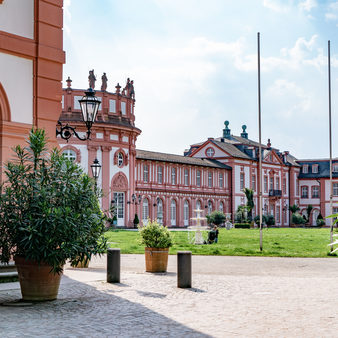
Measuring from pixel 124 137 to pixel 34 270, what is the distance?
146ft

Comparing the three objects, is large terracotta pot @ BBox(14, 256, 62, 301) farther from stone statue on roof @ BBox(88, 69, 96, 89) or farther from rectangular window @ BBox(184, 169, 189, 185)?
rectangular window @ BBox(184, 169, 189, 185)

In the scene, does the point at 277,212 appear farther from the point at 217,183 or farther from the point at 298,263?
the point at 298,263

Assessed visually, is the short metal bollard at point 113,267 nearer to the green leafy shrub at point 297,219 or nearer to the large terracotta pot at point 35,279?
the large terracotta pot at point 35,279

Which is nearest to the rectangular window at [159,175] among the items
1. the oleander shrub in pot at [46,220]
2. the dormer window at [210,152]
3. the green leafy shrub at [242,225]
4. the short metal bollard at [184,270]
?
the green leafy shrub at [242,225]

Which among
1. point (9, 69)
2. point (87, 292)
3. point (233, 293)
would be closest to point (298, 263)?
point (233, 293)

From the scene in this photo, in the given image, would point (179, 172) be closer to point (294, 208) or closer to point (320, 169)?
point (294, 208)

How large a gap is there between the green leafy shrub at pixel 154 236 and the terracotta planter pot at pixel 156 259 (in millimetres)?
122

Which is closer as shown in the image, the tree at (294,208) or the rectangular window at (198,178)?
the rectangular window at (198,178)

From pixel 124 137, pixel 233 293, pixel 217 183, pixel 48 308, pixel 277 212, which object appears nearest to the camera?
pixel 48 308

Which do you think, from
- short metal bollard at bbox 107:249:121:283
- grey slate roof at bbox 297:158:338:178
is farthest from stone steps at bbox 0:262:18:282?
grey slate roof at bbox 297:158:338:178

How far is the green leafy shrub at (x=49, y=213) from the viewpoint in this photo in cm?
908

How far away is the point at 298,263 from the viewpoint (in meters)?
18.0

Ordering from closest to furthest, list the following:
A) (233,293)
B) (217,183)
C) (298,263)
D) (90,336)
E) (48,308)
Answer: (90,336)
(48,308)
(233,293)
(298,263)
(217,183)

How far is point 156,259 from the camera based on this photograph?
48.2 ft
